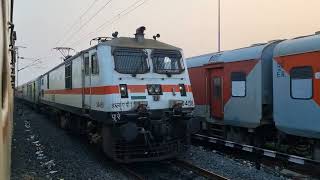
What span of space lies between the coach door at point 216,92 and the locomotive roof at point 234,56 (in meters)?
0.42

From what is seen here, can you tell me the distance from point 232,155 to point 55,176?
5073 millimetres

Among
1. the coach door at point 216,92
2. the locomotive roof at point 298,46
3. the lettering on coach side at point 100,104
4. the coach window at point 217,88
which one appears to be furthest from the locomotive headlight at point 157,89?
the coach window at point 217,88

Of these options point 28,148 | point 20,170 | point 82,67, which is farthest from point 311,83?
point 28,148

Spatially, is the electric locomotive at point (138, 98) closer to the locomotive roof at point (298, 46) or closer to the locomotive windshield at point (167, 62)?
the locomotive windshield at point (167, 62)

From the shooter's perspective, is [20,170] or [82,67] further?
[82,67]

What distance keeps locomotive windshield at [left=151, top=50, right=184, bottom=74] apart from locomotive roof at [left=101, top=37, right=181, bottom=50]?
171 mm

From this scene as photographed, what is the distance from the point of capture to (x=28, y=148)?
1424cm

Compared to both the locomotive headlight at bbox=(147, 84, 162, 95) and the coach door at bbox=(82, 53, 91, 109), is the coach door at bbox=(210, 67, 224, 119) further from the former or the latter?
the coach door at bbox=(82, 53, 91, 109)

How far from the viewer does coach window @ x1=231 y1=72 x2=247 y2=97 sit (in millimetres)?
11930

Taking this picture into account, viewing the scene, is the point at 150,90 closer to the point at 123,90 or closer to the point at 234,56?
the point at 123,90

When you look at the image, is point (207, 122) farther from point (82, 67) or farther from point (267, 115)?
point (82, 67)

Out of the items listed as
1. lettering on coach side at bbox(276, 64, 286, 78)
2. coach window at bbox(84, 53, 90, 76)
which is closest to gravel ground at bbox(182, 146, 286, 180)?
lettering on coach side at bbox(276, 64, 286, 78)

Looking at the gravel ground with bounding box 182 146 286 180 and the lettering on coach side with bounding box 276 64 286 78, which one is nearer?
the gravel ground with bounding box 182 146 286 180

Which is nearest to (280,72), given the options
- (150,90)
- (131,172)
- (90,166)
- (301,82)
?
(301,82)
